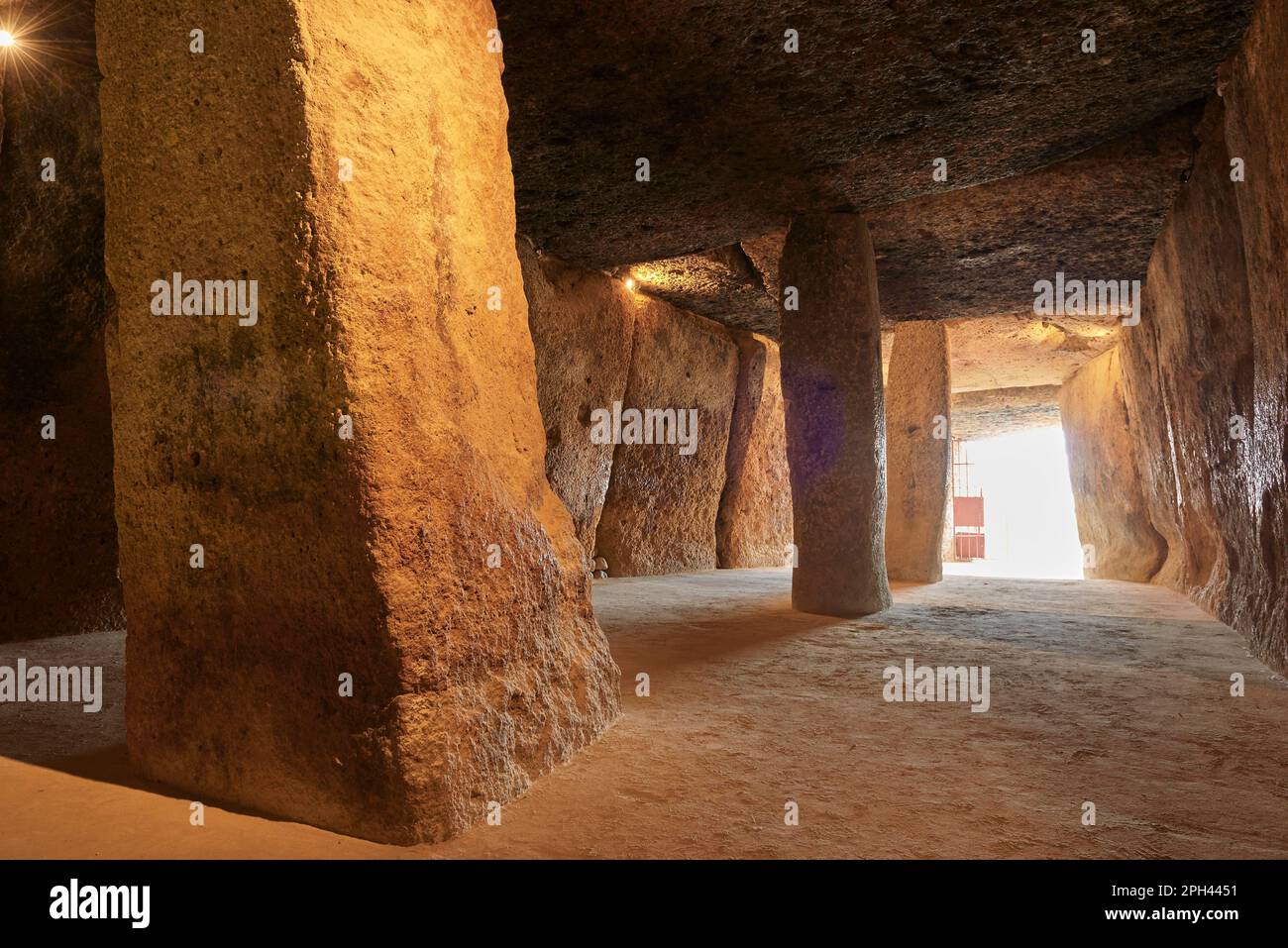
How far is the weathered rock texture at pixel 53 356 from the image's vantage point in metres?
4.86

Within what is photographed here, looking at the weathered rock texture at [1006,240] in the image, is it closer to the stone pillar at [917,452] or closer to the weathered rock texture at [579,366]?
the stone pillar at [917,452]

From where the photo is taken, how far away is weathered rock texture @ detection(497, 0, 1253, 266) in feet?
12.0

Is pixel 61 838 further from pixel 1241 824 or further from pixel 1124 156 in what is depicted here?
pixel 1124 156

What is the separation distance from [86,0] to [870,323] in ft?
15.7

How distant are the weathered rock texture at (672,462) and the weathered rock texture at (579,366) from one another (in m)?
0.30

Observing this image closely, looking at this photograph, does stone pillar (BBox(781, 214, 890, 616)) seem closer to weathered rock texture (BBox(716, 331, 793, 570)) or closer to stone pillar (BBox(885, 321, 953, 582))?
stone pillar (BBox(885, 321, 953, 582))

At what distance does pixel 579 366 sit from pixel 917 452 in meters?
3.50

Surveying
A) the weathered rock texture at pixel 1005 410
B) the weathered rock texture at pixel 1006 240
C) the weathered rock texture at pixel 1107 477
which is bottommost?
the weathered rock texture at pixel 1107 477

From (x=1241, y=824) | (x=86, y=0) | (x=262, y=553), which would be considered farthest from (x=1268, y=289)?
(x=86, y=0)

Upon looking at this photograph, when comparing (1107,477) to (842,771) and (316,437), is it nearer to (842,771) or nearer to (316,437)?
(842,771)

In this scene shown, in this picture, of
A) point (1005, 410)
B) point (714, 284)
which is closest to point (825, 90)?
point (714, 284)

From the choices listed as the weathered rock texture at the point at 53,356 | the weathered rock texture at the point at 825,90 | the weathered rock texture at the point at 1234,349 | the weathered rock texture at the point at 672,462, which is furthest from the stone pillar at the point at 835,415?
the weathered rock texture at the point at 53,356

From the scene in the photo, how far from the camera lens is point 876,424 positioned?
18.8ft

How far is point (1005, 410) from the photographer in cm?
1466
